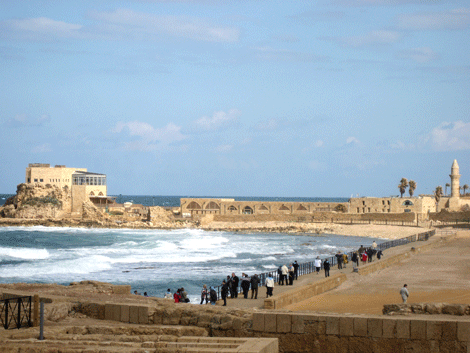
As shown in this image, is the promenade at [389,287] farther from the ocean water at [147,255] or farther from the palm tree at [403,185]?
the palm tree at [403,185]

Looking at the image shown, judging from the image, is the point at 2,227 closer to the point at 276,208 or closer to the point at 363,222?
the point at 276,208

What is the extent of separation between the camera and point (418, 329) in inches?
402

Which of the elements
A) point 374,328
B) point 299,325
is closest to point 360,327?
point 374,328

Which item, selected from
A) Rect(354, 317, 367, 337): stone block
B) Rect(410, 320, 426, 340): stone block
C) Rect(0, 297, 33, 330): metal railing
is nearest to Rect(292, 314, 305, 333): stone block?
Rect(354, 317, 367, 337): stone block

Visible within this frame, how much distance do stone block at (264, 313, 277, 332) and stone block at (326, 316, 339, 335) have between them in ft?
3.27

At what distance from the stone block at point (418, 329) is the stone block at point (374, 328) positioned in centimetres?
55

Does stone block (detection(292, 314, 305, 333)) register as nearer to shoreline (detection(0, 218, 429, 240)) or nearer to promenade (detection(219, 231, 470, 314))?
promenade (detection(219, 231, 470, 314))

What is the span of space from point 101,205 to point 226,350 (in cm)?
7402

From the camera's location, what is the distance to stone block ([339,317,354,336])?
10.6 meters

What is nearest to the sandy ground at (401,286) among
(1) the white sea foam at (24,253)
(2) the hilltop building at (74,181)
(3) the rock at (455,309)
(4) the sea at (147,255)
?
(3) the rock at (455,309)

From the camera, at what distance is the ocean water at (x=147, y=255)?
1216 inches

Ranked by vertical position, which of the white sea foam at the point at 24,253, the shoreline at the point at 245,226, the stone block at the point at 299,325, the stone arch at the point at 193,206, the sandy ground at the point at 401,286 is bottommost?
the white sea foam at the point at 24,253

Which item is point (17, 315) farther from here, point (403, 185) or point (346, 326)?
point (403, 185)

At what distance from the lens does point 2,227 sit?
2876 inches
